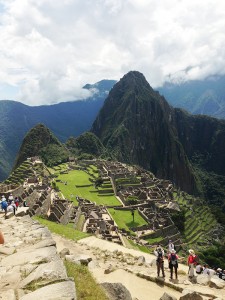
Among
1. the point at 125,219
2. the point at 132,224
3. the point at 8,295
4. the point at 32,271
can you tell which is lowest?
the point at 132,224

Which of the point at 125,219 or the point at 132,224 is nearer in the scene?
the point at 132,224

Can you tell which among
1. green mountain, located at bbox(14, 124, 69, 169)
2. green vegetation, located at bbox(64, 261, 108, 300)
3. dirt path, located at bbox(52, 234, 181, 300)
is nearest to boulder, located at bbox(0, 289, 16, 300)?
green vegetation, located at bbox(64, 261, 108, 300)

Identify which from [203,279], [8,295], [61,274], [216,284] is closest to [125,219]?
[203,279]

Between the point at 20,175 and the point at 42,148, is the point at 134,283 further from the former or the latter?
the point at 42,148

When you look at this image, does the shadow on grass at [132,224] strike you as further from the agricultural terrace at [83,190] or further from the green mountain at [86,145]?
the green mountain at [86,145]

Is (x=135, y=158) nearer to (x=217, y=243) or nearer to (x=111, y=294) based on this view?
(x=217, y=243)

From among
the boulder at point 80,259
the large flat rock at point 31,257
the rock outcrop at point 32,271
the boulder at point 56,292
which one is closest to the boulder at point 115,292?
the rock outcrop at point 32,271

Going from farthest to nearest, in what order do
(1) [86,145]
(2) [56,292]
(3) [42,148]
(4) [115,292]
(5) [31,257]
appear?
1. (1) [86,145]
2. (3) [42,148]
3. (5) [31,257]
4. (4) [115,292]
5. (2) [56,292]

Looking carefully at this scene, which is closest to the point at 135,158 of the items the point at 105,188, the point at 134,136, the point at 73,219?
the point at 134,136
